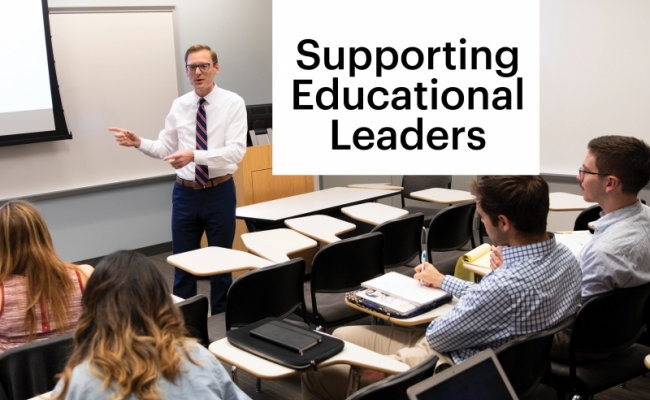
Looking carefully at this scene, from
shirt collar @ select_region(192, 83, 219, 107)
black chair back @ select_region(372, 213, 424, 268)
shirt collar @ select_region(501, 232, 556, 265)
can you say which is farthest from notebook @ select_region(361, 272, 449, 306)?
shirt collar @ select_region(192, 83, 219, 107)

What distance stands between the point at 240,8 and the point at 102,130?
6.54 feet

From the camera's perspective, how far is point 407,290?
9.11ft

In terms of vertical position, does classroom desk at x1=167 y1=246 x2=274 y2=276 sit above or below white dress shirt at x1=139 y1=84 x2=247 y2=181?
below

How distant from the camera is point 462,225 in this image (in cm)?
454

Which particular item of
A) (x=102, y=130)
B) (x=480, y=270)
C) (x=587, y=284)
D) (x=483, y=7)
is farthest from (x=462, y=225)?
(x=102, y=130)

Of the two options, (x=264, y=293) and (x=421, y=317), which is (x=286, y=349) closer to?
(x=421, y=317)

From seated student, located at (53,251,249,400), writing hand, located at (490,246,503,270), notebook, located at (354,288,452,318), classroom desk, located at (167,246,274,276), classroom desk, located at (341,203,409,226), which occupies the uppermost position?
seated student, located at (53,251,249,400)

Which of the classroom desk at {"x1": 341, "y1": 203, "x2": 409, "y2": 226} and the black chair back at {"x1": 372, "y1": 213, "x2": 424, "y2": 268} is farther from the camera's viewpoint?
the classroom desk at {"x1": 341, "y1": 203, "x2": 409, "y2": 226}

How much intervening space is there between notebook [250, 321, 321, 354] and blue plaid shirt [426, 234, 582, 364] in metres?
0.46

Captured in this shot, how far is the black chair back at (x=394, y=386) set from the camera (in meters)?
1.81

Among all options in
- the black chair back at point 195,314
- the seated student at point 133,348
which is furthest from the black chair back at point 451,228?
the seated student at point 133,348

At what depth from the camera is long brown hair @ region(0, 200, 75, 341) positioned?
7.99ft

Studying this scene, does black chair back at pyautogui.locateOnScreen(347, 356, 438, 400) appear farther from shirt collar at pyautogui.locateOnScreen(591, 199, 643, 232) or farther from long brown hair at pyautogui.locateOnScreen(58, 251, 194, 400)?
shirt collar at pyautogui.locateOnScreen(591, 199, 643, 232)

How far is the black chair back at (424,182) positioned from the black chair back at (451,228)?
147cm
